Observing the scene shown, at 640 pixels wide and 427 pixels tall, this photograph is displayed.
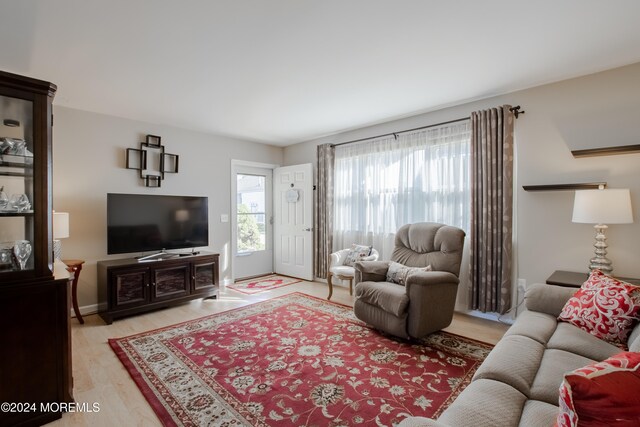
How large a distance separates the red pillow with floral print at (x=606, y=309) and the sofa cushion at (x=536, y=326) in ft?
0.37

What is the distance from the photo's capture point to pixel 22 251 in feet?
5.85

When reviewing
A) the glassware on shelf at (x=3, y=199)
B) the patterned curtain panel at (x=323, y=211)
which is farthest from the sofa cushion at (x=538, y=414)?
the patterned curtain panel at (x=323, y=211)

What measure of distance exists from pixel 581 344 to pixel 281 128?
4015mm

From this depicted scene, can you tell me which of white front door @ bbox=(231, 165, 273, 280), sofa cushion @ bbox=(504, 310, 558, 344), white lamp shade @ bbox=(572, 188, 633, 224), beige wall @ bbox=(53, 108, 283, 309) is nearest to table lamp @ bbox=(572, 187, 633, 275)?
white lamp shade @ bbox=(572, 188, 633, 224)

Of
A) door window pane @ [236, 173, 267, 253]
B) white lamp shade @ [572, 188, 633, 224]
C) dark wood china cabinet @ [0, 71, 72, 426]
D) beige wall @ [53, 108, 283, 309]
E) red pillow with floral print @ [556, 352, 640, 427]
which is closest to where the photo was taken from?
red pillow with floral print @ [556, 352, 640, 427]

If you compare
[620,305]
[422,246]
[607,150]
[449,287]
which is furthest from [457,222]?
[620,305]

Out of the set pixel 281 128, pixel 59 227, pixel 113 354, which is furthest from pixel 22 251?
pixel 281 128

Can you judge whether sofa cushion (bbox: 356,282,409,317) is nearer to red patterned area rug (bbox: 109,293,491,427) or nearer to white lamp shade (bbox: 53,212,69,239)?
red patterned area rug (bbox: 109,293,491,427)

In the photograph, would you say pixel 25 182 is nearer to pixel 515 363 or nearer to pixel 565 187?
pixel 515 363

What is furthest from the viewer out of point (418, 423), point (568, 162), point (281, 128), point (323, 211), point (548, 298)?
point (323, 211)

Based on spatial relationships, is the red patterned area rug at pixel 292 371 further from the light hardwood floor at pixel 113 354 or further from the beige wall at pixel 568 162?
the beige wall at pixel 568 162

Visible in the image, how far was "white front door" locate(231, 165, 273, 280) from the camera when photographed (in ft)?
16.9

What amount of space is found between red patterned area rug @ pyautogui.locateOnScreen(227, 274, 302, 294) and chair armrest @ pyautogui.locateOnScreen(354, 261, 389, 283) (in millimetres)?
1947

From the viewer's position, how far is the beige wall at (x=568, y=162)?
8.50 feet
